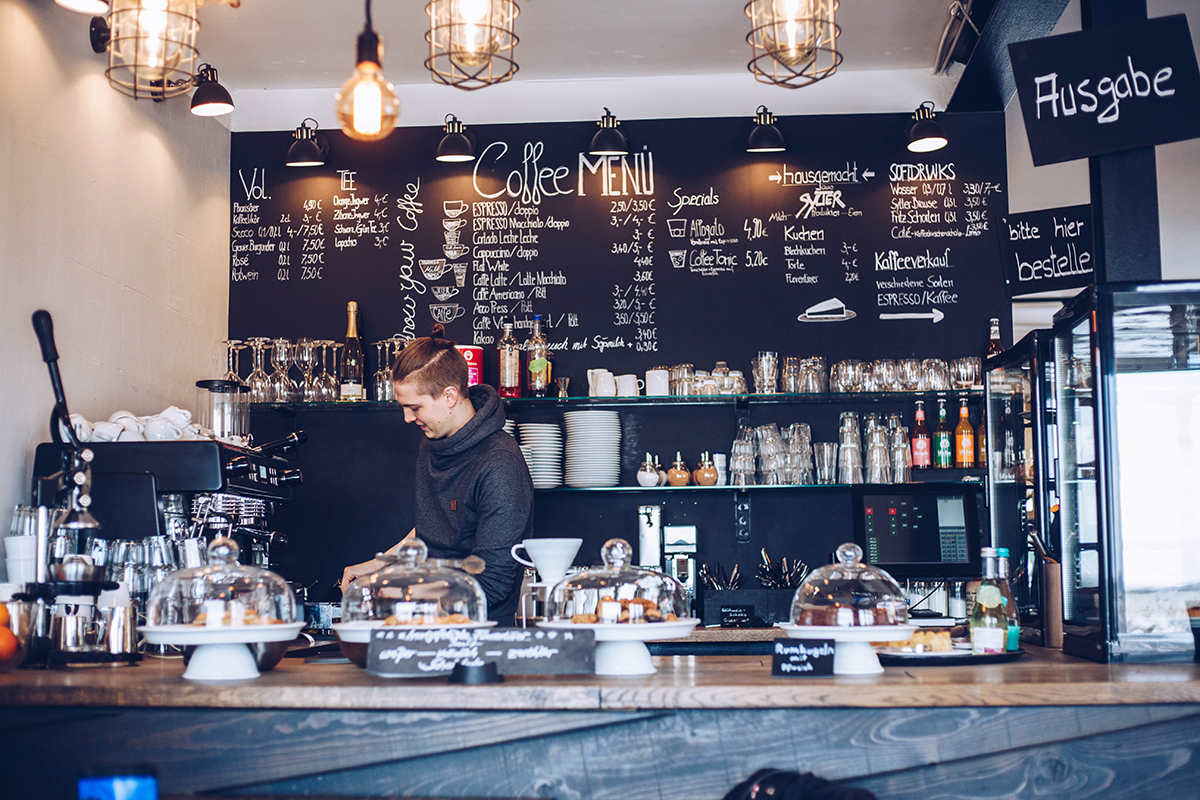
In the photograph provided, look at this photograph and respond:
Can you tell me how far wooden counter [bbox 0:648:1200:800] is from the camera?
76.1 inches

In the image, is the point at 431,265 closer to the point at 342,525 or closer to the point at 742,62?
the point at 342,525

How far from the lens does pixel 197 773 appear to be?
79.6 inches

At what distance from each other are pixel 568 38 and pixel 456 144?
68cm

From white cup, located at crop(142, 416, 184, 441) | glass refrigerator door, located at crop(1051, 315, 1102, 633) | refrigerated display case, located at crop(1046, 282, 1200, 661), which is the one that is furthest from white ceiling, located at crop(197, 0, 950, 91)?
refrigerated display case, located at crop(1046, 282, 1200, 661)

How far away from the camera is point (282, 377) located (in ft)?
15.7

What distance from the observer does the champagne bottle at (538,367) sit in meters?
4.72

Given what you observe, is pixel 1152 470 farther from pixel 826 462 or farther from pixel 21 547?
pixel 21 547

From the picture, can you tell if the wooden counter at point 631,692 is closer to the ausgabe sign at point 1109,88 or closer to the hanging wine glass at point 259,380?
the ausgabe sign at point 1109,88

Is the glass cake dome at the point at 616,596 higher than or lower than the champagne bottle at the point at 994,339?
lower

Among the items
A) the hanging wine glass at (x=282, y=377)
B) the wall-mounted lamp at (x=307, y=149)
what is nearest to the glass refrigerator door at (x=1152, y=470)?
the hanging wine glass at (x=282, y=377)

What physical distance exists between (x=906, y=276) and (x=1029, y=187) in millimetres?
680

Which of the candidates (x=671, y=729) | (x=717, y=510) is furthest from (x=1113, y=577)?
(x=717, y=510)

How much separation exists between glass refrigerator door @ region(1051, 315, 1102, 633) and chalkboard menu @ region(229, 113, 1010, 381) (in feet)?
6.64

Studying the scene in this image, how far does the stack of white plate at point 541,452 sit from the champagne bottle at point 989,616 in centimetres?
231
